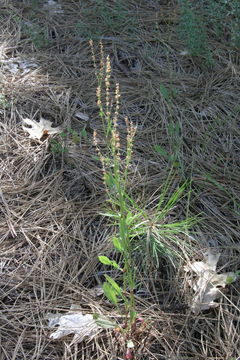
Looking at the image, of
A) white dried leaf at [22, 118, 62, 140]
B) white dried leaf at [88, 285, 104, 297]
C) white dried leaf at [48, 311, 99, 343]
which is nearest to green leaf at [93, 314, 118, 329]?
white dried leaf at [48, 311, 99, 343]

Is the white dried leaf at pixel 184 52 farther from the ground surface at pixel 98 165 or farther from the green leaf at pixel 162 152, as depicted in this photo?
the green leaf at pixel 162 152

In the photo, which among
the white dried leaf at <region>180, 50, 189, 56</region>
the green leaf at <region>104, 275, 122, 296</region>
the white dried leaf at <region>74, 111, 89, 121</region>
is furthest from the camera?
the white dried leaf at <region>180, 50, 189, 56</region>

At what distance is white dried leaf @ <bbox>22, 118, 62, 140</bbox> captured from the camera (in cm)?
262

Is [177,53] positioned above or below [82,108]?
above

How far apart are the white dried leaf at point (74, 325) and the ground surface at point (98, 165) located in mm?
34

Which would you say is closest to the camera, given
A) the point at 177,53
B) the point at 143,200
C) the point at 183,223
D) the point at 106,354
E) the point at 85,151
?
the point at 106,354

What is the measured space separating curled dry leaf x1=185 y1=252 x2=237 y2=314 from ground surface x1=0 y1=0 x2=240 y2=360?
33mm

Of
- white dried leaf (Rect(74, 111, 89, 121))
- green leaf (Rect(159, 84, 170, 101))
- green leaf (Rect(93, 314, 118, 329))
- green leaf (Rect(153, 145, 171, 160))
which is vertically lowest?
white dried leaf (Rect(74, 111, 89, 121))

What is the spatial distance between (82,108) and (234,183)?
1.04 meters

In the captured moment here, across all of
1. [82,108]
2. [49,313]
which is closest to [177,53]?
[82,108]

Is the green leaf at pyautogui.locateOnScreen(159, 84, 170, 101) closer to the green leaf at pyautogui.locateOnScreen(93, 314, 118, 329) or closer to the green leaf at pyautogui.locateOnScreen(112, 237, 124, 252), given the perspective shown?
the green leaf at pyautogui.locateOnScreen(112, 237, 124, 252)

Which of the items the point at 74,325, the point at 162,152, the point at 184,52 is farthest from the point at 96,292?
the point at 184,52

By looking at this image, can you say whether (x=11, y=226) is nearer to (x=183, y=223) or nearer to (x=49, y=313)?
(x=49, y=313)

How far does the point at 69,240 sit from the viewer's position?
7.01 feet
